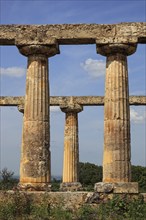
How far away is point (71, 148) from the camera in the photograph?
45.4 meters

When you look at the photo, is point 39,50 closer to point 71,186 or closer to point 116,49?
point 116,49

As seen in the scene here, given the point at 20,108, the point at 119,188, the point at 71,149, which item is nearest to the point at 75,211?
the point at 119,188

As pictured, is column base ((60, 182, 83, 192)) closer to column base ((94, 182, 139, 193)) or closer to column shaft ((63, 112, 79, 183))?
column shaft ((63, 112, 79, 183))

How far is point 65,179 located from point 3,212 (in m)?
22.9

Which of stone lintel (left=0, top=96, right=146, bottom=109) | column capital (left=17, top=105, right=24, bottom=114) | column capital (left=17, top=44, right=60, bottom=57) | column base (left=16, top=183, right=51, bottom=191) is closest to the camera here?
column base (left=16, top=183, right=51, bottom=191)

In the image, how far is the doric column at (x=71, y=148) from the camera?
146ft

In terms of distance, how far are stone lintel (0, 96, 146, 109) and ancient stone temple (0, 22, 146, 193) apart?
17.0m

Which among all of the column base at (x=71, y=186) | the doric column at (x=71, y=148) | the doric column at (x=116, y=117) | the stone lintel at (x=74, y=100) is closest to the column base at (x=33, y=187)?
the doric column at (x=116, y=117)

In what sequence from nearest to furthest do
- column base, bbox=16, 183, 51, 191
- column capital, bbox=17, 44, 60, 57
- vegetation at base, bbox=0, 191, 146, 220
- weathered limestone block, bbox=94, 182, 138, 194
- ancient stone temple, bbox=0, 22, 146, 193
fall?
vegetation at base, bbox=0, 191, 146, 220
weathered limestone block, bbox=94, 182, 138, 194
column base, bbox=16, 183, 51, 191
ancient stone temple, bbox=0, 22, 146, 193
column capital, bbox=17, 44, 60, 57

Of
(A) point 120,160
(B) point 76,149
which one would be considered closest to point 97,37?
(A) point 120,160

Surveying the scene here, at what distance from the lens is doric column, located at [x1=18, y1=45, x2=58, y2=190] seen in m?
26.2

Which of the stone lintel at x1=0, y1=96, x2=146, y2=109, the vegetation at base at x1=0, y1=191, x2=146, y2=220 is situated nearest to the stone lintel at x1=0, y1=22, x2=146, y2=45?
the vegetation at base at x1=0, y1=191, x2=146, y2=220

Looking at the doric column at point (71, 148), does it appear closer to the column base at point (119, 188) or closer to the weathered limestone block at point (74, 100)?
the weathered limestone block at point (74, 100)

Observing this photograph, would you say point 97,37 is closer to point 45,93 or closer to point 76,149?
point 45,93
